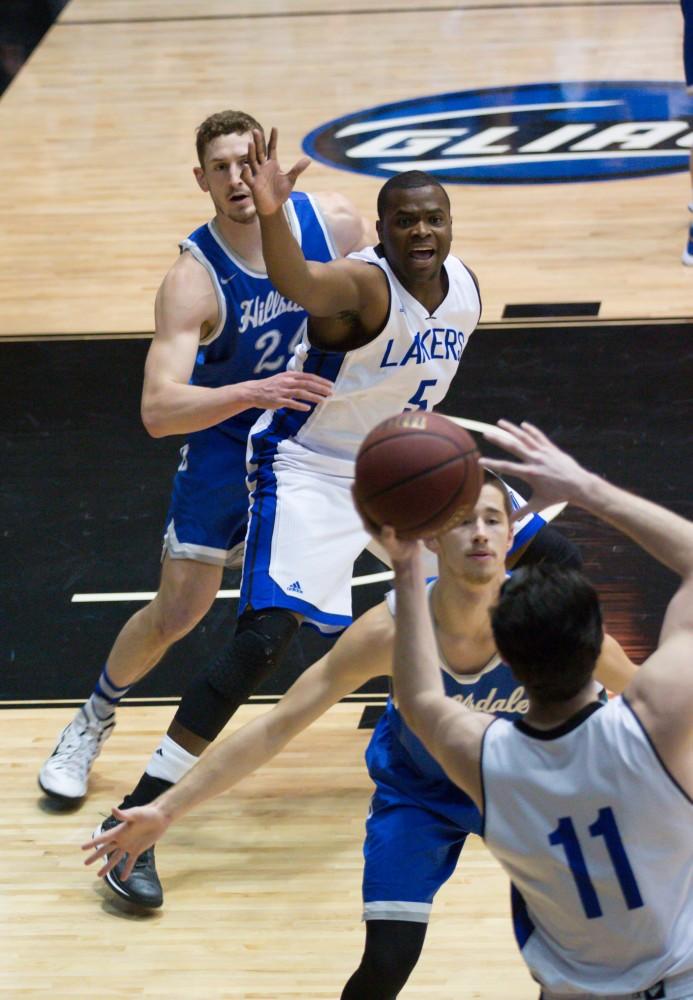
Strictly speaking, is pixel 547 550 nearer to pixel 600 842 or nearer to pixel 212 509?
pixel 212 509

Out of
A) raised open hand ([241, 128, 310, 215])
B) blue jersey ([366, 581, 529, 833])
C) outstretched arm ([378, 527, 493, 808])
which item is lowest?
blue jersey ([366, 581, 529, 833])

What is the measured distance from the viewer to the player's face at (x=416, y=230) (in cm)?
462

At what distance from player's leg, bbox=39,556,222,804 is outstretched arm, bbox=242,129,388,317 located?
1.02 m

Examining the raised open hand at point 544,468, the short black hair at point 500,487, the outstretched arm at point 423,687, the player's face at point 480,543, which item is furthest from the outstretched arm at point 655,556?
the short black hair at point 500,487

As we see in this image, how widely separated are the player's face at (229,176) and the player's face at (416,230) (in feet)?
1.79

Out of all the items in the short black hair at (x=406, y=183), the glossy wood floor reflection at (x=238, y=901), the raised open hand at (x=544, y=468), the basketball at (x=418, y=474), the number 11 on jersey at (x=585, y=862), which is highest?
the short black hair at (x=406, y=183)

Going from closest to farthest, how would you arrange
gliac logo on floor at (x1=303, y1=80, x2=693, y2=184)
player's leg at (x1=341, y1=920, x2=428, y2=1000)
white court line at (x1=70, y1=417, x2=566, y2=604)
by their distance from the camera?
player's leg at (x1=341, y1=920, x2=428, y2=1000), white court line at (x1=70, y1=417, x2=566, y2=604), gliac logo on floor at (x1=303, y1=80, x2=693, y2=184)

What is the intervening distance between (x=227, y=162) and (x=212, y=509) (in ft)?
3.63

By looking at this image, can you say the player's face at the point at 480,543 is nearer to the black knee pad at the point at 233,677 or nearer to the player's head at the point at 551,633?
the black knee pad at the point at 233,677

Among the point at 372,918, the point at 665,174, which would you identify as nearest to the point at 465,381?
the point at 665,174

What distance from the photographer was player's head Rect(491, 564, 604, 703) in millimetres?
2646

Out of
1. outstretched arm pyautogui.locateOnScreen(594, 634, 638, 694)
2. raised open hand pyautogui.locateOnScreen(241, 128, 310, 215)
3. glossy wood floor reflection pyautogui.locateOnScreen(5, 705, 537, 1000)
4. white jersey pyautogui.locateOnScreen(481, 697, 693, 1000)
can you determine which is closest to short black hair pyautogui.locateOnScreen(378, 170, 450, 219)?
raised open hand pyautogui.locateOnScreen(241, 128, 310, 215)

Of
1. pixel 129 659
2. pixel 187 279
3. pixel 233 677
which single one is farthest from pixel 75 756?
pixel 187 279

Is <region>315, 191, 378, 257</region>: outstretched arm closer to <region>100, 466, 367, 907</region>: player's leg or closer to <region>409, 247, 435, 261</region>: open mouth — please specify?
<region>409, 247, 435, 261</region>: open mouth
